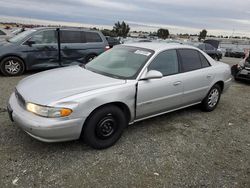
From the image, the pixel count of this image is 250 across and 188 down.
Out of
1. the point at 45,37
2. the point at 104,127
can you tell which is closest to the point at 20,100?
the point at 104,127

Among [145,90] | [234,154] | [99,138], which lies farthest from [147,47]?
[234,154]

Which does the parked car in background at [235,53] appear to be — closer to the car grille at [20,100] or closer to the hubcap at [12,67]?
the hubcap at [12,67]

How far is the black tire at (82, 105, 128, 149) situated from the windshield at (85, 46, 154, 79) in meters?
0.62

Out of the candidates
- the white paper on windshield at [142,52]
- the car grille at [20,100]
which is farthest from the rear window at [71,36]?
the car grille at [20,100]

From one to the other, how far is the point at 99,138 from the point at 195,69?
240 cm

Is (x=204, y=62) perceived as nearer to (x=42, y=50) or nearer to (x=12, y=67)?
(x=42, y=50)

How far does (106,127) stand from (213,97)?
9.37ft

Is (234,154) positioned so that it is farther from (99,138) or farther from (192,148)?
(99,138)

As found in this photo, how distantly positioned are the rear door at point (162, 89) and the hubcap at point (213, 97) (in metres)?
1.09

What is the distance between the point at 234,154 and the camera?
11.3ft

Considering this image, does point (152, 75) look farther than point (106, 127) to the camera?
Yes

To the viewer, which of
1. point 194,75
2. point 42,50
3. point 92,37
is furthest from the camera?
point 92,37

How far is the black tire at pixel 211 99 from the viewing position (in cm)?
489

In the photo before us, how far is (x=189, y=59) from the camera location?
446cm
